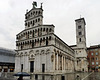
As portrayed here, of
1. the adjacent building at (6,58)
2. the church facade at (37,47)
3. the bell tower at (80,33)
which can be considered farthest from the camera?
the bell tower at (80,33)

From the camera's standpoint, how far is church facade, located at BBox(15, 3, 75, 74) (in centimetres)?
3083

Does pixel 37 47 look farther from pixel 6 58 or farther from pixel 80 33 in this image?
pixel 80 33

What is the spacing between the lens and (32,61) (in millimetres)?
34125

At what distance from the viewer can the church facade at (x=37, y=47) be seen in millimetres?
30834

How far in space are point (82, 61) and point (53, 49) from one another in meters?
35.7

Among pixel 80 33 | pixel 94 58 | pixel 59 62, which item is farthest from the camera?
pixel 94 58

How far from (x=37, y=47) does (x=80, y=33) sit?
38241mm

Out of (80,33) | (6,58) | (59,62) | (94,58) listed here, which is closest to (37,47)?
(59,62)

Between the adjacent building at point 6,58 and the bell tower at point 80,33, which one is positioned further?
the bell tower at point 80,33

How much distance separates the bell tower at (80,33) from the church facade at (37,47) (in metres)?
30.7

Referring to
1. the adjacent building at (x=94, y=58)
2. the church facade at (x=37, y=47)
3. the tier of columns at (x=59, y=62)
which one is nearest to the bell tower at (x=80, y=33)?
the adjacent building at (x=94, y=58)

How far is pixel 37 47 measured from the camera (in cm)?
3344

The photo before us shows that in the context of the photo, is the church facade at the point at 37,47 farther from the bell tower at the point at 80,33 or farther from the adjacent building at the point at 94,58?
the adjacent building at the point at 94,58

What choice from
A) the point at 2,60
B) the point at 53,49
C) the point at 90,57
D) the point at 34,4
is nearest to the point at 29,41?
the point at 53,49
